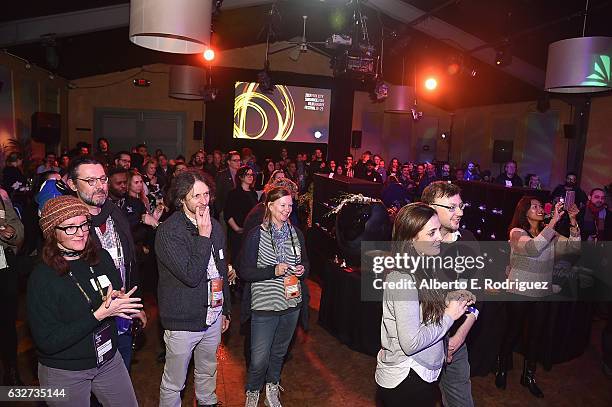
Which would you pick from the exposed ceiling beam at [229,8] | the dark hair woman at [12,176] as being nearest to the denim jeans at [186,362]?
the dark hair woman at [12,176]

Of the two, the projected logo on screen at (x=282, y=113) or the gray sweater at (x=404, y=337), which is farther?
the projected logo on screen at (x=282, y=113)

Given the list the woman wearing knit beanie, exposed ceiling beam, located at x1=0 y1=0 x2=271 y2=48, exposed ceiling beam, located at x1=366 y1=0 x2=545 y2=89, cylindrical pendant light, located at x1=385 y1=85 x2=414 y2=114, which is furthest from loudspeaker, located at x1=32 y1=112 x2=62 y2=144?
the woman wearing knit beanie

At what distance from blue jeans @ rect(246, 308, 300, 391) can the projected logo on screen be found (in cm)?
1207

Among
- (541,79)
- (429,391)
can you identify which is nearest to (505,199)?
(429,391)

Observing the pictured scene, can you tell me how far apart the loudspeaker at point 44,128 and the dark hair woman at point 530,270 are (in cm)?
969

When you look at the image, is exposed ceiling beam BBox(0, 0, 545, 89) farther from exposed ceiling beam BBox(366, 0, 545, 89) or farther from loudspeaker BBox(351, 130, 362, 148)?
loudspeaker BBox(351, 130, 362, 148)

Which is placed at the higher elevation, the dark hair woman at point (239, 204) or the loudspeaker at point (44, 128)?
the loudspeaker at point (44, 128)

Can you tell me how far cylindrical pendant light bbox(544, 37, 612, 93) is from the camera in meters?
3.99

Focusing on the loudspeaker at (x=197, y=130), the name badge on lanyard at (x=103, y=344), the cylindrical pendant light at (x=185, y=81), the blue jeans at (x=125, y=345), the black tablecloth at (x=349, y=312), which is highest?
the cylindrical pendant light at (x=185, y=81)

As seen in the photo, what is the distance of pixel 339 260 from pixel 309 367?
1.19 metres

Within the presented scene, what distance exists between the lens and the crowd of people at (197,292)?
2.07 m

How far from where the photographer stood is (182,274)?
102 inches

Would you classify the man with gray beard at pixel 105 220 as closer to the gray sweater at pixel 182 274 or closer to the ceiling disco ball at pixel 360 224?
the gray sweater at pixel 182 274

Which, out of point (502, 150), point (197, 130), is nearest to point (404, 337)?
point (502, 150)
